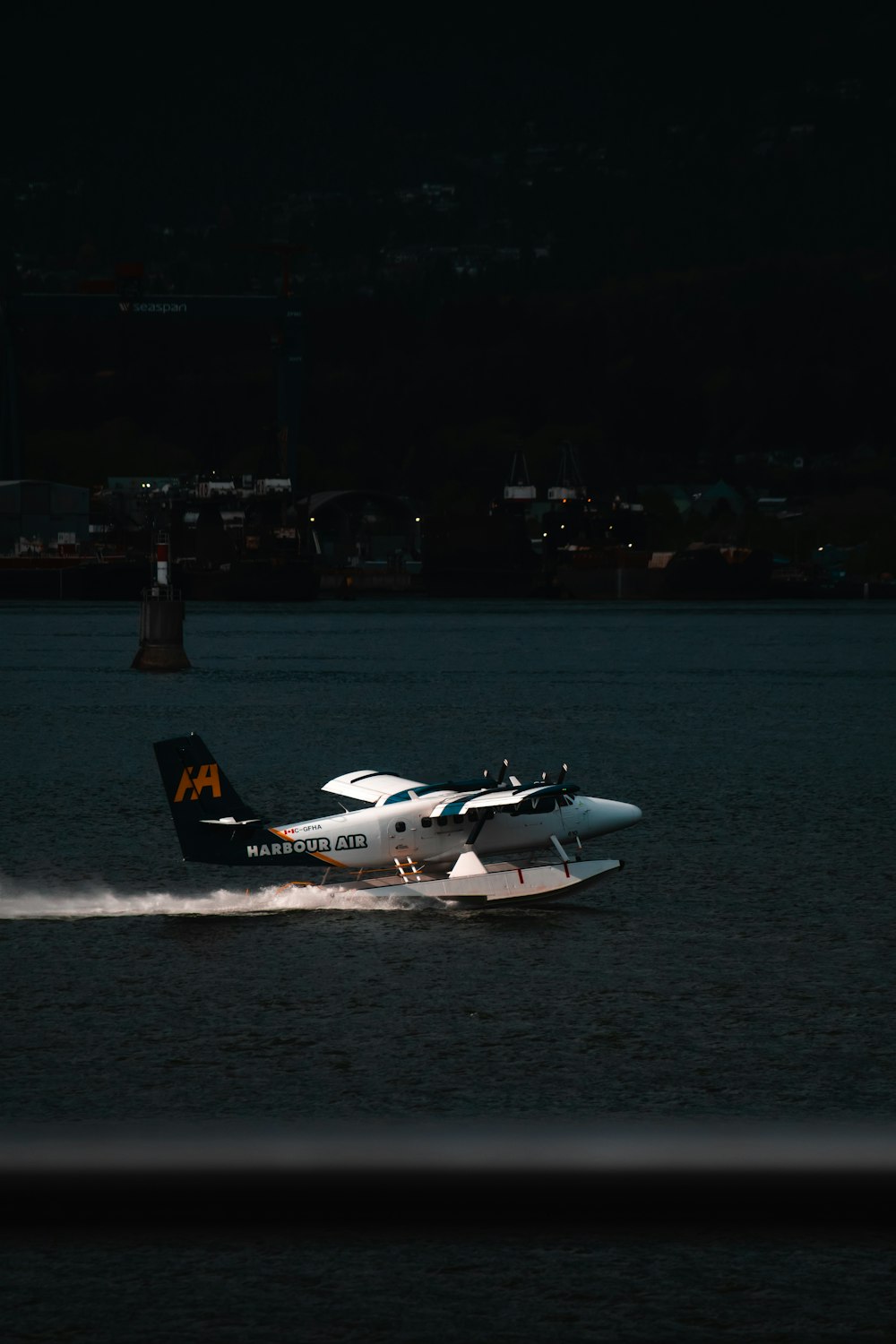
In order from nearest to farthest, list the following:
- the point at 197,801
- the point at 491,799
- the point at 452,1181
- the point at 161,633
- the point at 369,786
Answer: the point at 452,1181, the point at 491,799, the point at 197,801, the point at 369,786, the point at 161,633

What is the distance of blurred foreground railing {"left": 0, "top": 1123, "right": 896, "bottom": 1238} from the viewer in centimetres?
848

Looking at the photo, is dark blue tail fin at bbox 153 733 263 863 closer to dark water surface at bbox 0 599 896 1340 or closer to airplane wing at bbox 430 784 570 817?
dark water surface at bbox 0 599 896 1340

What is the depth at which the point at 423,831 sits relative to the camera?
A: 1298 inches

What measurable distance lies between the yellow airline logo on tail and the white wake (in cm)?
314

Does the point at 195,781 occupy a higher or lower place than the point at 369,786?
higher

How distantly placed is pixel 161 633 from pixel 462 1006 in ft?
303

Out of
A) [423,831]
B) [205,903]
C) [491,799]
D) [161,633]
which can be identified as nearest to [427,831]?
[423,831]

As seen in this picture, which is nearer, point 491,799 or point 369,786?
point 491,799

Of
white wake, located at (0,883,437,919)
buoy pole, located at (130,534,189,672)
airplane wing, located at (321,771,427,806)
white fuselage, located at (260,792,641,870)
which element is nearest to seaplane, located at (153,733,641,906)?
white fuselage, located at (260,792,641,870)

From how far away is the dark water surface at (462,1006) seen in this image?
12641 millimetres

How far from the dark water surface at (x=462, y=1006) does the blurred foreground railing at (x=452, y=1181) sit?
2.44 ft

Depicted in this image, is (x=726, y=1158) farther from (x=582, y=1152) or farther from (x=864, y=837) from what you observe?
(x=864, y=837)

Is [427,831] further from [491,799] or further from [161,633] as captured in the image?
[161,633]

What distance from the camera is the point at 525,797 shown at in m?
31.8
